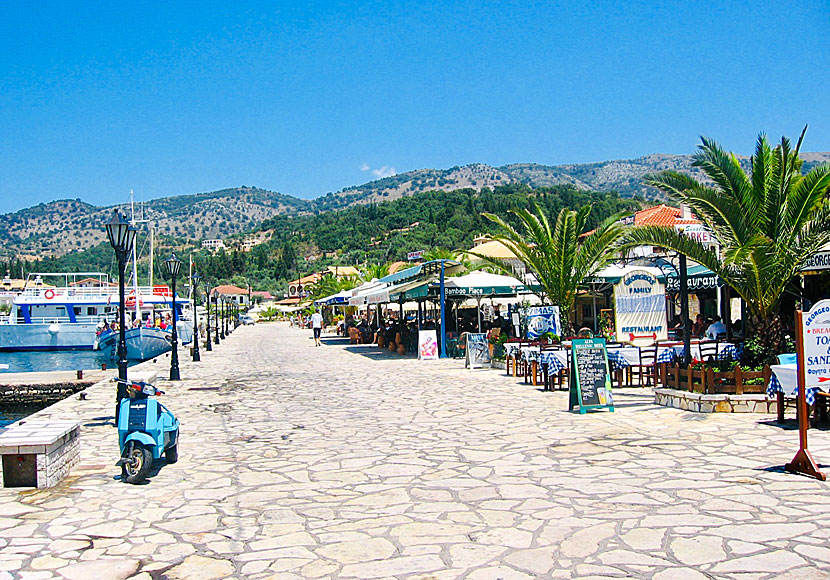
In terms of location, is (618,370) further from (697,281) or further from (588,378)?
(697,281)

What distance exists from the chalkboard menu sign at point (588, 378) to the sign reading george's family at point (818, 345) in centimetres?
342

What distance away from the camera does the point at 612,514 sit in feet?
17.6

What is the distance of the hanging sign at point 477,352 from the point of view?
1777 centimetres

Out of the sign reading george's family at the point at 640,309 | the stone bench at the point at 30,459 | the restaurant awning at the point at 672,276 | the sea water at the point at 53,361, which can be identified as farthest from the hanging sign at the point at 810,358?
the sea water at the point at 53,361

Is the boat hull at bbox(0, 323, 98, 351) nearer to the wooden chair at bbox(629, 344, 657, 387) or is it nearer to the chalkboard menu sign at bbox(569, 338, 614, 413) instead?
the wooden chair at bbox(629, 344, 657, 387)

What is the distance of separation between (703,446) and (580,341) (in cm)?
305

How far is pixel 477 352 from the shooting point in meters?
17.8

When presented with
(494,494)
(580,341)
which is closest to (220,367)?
(580,341)

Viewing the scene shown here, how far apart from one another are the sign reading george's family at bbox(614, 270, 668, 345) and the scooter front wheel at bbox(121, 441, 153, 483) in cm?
1095

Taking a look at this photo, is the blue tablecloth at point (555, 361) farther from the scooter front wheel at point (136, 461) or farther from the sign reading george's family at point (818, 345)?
the scooter front wheel at point (136, 461)

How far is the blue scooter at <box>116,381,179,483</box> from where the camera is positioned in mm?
6781

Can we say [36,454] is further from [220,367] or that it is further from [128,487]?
[220,367]

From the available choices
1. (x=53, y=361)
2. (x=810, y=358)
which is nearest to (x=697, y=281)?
(x=810, y=358)

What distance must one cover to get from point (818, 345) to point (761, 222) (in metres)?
3.34
